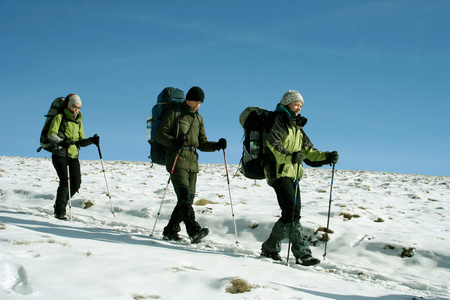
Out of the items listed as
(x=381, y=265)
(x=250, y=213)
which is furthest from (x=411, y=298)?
(x=250, y=213)

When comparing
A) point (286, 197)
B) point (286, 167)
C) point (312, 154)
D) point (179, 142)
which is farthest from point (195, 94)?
point (286, 197)

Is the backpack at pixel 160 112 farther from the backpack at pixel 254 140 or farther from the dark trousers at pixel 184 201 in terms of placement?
the backpack at pixel 254 140

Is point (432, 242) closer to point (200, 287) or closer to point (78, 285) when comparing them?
point (200, 287)

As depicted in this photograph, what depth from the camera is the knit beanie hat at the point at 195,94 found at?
256 inches

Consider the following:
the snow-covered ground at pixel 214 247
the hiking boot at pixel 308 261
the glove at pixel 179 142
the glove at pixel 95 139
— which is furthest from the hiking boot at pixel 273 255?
the glove at pixel 95 139

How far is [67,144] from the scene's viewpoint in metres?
7.54

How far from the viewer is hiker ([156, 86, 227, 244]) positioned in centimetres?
633

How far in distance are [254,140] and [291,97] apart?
92 cm

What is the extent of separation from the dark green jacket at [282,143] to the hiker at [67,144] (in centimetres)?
412

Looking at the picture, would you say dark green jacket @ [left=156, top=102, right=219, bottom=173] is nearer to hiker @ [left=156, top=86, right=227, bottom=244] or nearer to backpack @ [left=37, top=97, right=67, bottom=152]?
hiker @ [left=156, top=86, right=227, bottom=244]

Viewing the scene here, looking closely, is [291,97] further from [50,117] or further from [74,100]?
[50,117]

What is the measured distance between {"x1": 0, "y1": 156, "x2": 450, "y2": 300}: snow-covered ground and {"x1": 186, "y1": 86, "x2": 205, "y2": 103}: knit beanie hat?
256cm

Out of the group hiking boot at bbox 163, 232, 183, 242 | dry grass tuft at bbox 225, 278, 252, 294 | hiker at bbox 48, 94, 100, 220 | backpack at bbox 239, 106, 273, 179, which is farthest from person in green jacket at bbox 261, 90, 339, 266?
hiker at bbox 48, 94, 100, 220

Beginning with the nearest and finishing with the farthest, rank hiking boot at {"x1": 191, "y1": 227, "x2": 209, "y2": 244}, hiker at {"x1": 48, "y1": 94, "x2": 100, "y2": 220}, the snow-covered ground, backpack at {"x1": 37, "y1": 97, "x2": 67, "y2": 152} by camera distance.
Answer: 1. the snow-covered ground
2. hiking boot at {"x1": 191, "y1": 227, "x2": 209, "y2": 244}
3. hiker at {"x1": 48, "y1": 94, "x2": 100, "y2": 220}
4. backpack at {"x1": 37, "y1": 97, "x2": 67, "y2": 152}
